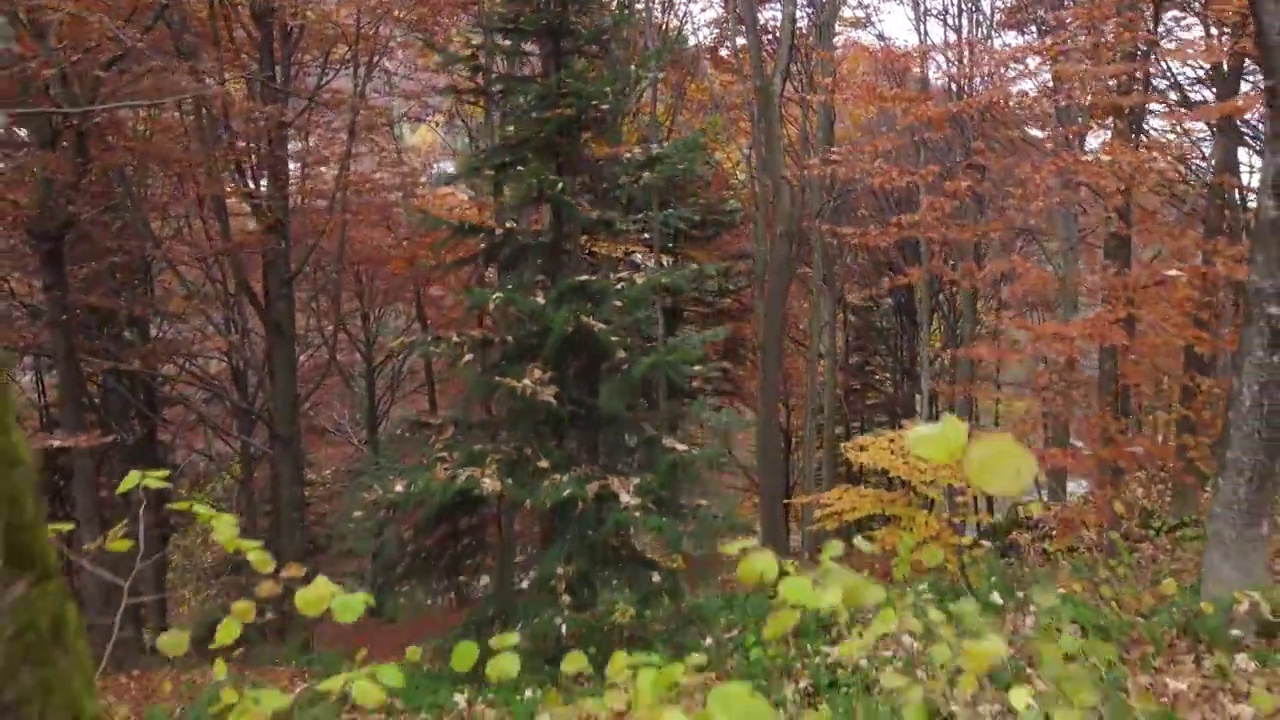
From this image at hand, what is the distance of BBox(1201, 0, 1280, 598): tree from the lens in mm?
5301

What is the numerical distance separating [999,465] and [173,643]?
2.08m

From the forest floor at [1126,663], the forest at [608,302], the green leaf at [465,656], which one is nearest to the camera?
the green leaf at [465,656]

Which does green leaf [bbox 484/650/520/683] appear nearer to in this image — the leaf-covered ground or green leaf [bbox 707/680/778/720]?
green leaf [bbox 707/680/778/720]

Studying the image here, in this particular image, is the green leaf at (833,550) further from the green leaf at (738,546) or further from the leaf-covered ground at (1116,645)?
A: the leaf-covered ground at (1116,645)

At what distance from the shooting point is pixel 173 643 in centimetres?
223

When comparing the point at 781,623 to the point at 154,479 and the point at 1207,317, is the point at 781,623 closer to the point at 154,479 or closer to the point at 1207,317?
the point at 154,479

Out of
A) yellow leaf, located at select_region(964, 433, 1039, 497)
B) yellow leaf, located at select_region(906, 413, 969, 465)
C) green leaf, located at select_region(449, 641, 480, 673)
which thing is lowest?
green leaf, located at select_region(449, 641, 480, 673)

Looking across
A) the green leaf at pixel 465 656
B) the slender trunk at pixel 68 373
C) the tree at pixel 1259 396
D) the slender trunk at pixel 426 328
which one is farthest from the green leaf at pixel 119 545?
the slender trunk at pixel 426 328

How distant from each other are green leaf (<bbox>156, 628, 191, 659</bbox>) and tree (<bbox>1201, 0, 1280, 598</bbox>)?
6.02 m

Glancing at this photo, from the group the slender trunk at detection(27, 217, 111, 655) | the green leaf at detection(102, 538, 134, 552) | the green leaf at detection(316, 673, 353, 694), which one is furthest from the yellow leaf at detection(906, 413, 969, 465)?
the slender trunk at detection(27, 217, 111, 655)

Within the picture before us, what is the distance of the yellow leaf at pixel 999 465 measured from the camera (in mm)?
1472

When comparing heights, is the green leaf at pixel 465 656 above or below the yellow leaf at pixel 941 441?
below

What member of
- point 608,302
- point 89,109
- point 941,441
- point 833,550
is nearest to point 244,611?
point 833,550

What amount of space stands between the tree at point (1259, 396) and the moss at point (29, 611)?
624 centimetres
